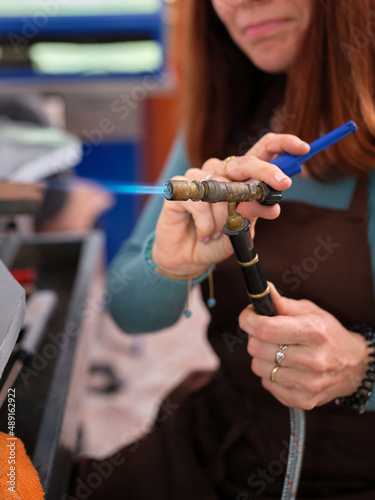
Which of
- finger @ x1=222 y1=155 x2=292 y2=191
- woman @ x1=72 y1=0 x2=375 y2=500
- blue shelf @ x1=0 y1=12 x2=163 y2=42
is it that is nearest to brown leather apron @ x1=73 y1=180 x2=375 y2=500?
woman @ x1=72 y1=0 x2=375 y2=500

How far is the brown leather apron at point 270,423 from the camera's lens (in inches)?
24.0

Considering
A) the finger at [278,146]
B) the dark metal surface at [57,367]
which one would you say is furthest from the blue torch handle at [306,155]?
the dark metal surface at [57,367]

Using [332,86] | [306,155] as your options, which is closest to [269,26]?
[332,86]

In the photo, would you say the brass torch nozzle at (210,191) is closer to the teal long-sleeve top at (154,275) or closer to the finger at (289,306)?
the finger at (289,306)

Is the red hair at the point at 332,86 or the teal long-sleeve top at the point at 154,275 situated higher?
the red hair at the point at 332,86

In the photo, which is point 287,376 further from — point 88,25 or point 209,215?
point 88,25

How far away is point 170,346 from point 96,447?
1.94 ft

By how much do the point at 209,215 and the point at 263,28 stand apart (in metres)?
0.28

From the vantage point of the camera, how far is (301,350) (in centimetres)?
51

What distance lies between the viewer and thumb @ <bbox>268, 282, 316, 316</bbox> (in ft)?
1.65

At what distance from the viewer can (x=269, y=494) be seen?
0.63 metres

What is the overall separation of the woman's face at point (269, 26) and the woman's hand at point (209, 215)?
7.7 inches

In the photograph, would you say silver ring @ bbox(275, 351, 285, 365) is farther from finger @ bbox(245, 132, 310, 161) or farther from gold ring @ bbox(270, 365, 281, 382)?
finger @ bbox(245, 132, 310, 161)

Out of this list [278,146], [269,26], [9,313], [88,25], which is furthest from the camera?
[88,25]
